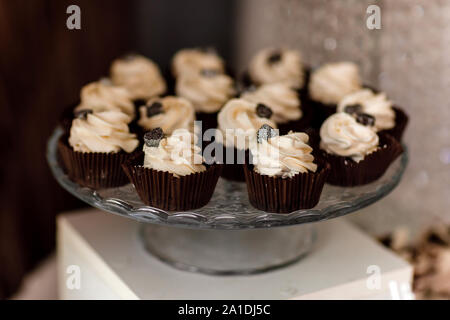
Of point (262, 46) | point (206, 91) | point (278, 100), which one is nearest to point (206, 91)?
point (206, 91)

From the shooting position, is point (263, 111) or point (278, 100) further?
point (278, 100)

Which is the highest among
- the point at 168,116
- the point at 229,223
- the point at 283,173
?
the point at 168,116

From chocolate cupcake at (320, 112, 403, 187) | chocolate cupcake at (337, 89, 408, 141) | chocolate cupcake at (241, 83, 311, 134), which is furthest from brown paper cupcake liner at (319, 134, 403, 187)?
chocolate cupcake at (241, 83, 311, 134)

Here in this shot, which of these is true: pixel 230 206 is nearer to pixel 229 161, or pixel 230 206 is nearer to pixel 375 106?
pixel 229 161

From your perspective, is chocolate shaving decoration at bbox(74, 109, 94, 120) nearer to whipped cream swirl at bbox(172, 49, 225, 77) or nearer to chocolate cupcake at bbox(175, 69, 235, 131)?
chocolate cupcake at bbox(175, 69, 235, 131)

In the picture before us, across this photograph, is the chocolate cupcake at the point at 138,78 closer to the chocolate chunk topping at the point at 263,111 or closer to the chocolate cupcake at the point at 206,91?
the chocolate cupcake at the point at 206,91
